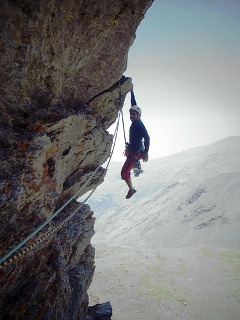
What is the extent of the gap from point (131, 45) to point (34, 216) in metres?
6.95

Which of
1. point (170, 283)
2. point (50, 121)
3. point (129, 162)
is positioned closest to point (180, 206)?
point (170, 283)

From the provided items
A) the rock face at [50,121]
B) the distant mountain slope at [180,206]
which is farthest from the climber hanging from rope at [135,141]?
the distant mountain slope at [180,206]

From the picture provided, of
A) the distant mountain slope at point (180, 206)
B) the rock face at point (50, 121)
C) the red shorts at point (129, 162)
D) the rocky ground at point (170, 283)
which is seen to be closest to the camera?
the rock face at point (50, 121)

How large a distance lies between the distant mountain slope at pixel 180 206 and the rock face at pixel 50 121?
145 ft

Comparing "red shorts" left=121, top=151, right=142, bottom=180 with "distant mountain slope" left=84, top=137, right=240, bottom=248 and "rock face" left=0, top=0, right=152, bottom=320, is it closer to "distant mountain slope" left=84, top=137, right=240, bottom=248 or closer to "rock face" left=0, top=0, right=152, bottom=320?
"rock face" left=0, top=0, right=152, bottom=320

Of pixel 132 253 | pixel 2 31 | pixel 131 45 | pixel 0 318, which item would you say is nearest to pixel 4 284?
pixel 0 318

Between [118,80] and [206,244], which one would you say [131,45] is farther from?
[206,244]

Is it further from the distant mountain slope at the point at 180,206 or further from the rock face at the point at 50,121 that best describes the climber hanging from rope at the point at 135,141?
the distant mountain slope at the point at 180,206

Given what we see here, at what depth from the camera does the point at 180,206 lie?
211ft

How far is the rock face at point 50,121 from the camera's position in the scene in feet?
16.8

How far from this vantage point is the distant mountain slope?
169 feet

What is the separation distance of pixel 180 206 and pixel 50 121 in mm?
62459

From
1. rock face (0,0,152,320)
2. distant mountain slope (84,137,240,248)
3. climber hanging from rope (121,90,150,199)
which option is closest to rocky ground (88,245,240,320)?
distant mountain slope (84,137,240,248)

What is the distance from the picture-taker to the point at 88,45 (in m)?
7.38
